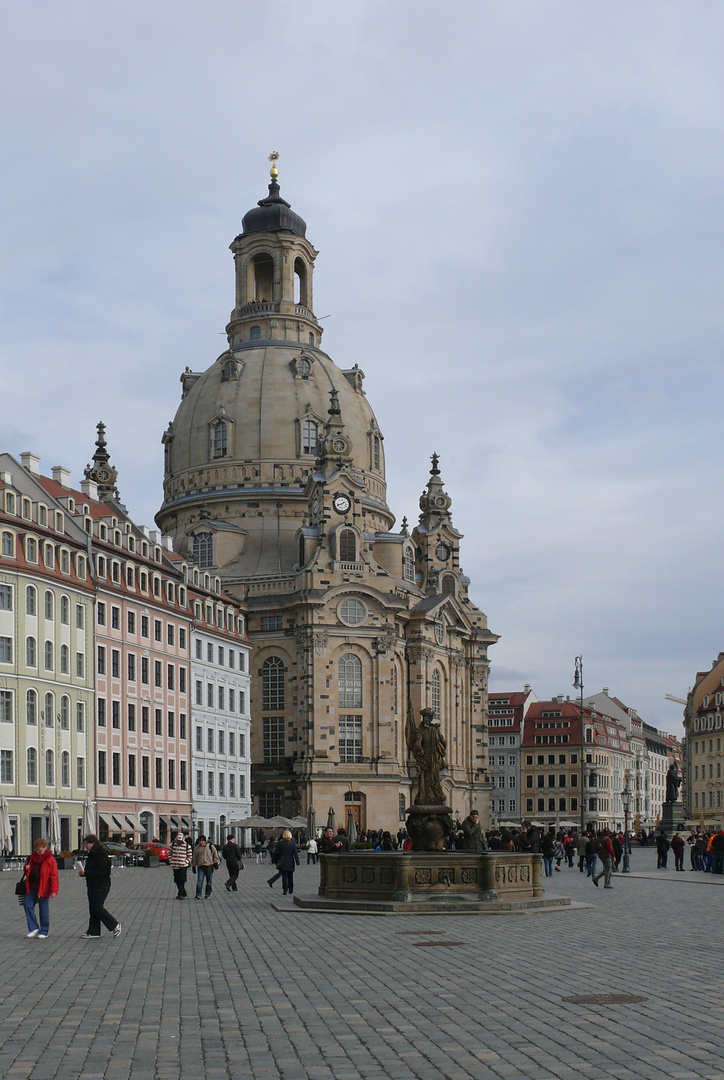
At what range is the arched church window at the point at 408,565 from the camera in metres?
130

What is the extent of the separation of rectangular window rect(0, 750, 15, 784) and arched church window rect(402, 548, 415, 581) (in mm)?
66944

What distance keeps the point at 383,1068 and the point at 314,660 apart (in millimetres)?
100699

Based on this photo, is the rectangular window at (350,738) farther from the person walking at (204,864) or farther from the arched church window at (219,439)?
the person walking at (204,864)

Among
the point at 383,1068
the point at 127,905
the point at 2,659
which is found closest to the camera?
the point at 383,1068

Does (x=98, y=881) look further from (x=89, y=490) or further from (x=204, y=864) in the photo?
(x=89, y=490)

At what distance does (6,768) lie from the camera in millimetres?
65312

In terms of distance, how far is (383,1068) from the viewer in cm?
1304

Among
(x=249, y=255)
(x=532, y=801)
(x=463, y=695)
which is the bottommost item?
(x=532, y=801)

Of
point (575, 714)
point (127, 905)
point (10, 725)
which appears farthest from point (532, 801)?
point (127, 905)

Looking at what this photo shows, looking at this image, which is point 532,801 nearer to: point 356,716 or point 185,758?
point 356,716

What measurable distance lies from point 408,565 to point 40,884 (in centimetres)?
10663

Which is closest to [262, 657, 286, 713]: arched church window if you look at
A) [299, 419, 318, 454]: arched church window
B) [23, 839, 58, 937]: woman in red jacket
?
[299, 419, 318, 454]: arched church window

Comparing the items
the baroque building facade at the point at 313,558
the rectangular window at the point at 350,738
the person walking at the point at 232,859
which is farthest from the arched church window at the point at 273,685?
the person walking at the point at 232,859

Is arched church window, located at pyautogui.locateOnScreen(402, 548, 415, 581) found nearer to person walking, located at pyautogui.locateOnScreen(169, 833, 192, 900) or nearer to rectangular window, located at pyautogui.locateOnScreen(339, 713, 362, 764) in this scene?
rectangular window, located at pyautogui.locateOnScreen(339, 713, 362, 764)
